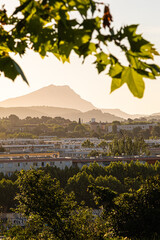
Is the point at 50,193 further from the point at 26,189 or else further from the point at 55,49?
the point at 55,49

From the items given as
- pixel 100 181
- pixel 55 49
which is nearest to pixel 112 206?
pixel 55 49

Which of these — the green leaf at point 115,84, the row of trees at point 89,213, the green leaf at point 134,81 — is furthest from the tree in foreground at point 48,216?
the green leaf at point 134,81

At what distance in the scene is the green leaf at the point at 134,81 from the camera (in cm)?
253

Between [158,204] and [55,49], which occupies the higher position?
[55,49]

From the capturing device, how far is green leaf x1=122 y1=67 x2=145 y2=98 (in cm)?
253

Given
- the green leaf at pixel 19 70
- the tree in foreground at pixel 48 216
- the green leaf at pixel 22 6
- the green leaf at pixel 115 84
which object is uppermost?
the green leaf at pixel 22 6

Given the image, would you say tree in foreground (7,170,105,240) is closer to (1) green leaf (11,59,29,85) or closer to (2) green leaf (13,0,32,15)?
(1) green leaf (11,59,29,85)

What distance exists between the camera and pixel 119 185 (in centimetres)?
4991

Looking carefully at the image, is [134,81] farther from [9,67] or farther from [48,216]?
[48,216]

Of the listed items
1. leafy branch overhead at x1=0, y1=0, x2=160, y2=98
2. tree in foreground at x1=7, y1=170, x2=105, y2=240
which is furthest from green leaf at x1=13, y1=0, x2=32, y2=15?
tree in foreground at x1=7, y1=170, x2=105, y2=240

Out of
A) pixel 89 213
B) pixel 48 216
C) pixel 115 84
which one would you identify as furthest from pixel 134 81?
pixel 89 213

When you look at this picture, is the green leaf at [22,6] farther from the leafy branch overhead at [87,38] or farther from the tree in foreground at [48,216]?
the tree in foreground at [48,216]

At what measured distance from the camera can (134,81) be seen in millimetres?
2570

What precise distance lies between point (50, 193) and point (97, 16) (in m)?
14.4
